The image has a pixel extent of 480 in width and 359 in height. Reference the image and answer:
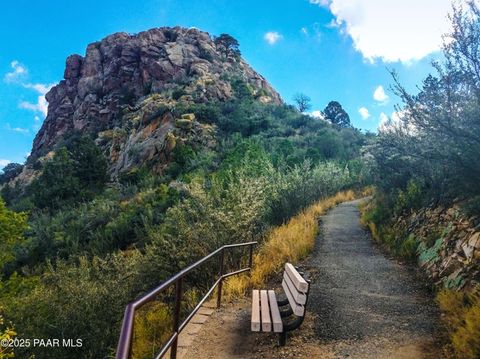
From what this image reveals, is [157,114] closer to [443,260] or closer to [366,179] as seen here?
[366,179]

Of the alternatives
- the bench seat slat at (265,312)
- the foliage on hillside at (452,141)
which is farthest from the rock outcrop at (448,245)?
the bench seat slat at (265,312)

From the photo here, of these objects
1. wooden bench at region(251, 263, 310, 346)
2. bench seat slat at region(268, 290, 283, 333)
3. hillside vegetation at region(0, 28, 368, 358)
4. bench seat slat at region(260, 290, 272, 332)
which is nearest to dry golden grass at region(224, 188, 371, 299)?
hillside vegetation at region(0, 28, 368, 358)

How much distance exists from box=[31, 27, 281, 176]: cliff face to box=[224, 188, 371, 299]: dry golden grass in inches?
916

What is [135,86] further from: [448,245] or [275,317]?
[275,317]

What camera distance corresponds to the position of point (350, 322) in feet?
17.8

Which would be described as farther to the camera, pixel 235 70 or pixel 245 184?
pixel 235 70

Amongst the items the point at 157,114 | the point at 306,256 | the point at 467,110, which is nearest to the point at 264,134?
the point at 157,114

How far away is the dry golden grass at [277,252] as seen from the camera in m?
7.44

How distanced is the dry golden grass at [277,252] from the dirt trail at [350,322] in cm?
60

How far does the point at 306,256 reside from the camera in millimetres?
9594

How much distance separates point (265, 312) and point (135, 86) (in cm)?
5775

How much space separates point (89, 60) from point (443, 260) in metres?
72.8

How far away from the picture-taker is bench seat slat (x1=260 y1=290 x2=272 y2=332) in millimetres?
4449

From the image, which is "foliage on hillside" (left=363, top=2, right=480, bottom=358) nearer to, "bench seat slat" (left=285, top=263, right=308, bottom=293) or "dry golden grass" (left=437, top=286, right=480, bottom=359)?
"dry golden grass" (left=437, top=286, right=480, bottom=359)
